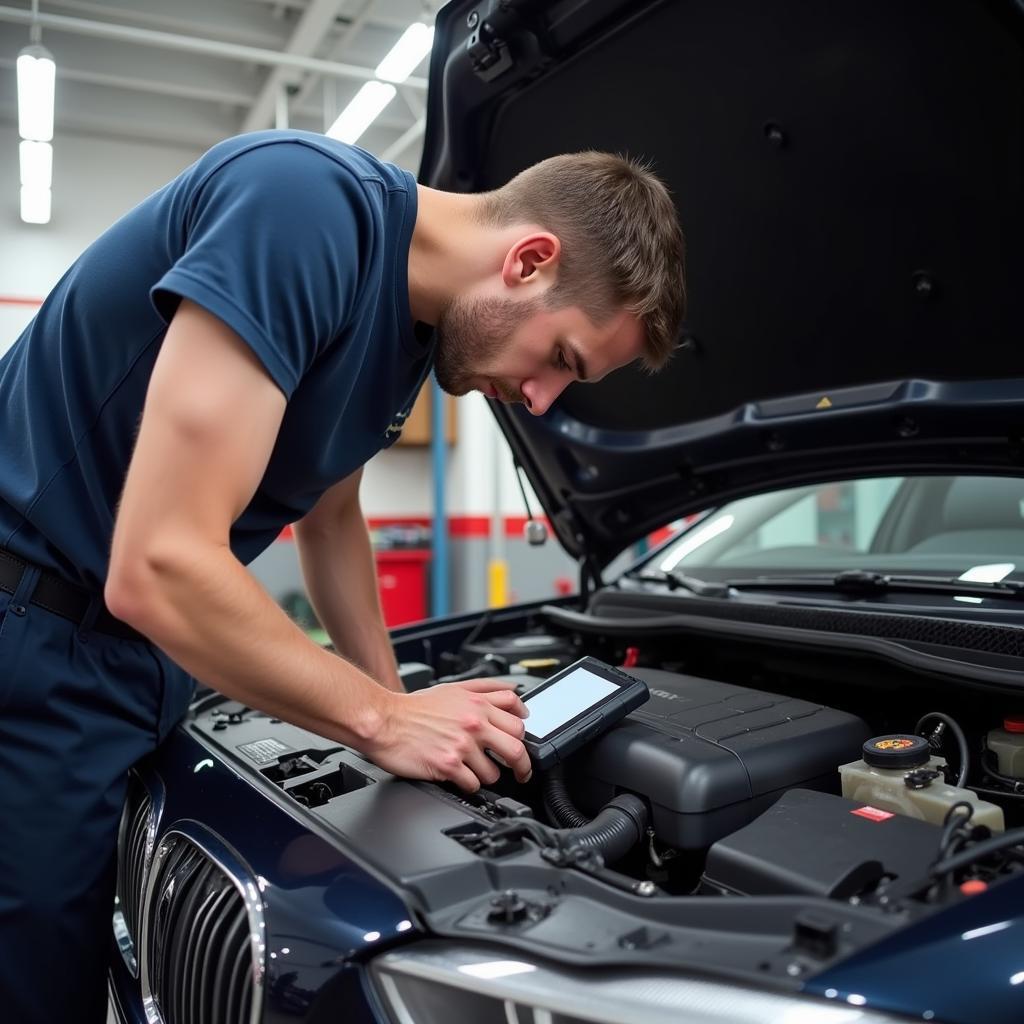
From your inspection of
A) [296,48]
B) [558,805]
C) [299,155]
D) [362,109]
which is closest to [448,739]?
[558,805]

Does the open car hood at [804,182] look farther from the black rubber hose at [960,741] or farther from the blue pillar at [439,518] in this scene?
the blue pillar at [439,518]

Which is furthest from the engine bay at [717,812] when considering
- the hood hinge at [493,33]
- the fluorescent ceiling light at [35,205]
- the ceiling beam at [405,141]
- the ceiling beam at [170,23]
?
the fluorescent ceiling light at [35,205]

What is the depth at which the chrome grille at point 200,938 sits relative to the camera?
916 millimetres

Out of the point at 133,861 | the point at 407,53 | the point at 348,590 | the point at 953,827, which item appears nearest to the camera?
the point at 953,827

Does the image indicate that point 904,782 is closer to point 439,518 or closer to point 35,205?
point 439,518

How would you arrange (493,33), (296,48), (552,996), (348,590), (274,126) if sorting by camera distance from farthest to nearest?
(274,126) → (296,48) → (348,590) → (493,33) → (552,996)

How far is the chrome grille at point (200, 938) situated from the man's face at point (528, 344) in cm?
65

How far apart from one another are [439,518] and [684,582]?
5.46 m

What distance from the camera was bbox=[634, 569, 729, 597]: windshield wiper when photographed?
5.87ft

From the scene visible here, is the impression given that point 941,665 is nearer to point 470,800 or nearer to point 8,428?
point 470,800

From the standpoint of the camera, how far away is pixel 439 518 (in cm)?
727

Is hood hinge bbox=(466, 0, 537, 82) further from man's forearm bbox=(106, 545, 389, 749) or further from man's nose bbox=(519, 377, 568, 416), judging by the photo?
man's forearm bbox=(106, 545, 389, 749)

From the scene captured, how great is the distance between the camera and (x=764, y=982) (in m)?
0.66

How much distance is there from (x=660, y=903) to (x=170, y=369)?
65 centimetres
